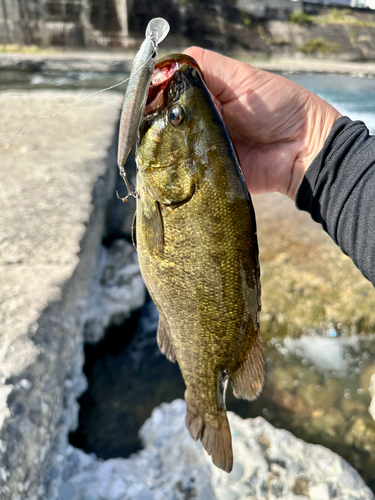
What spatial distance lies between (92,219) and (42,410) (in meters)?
2.01

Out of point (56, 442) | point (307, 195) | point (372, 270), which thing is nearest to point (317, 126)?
point (307, 195)

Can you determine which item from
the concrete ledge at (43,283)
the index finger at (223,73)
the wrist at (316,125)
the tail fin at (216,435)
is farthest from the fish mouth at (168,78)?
the concrete ledge at (43,283)

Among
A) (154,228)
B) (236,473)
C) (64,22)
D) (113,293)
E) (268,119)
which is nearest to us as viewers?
(154,228)

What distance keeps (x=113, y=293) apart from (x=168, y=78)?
98.6 inches

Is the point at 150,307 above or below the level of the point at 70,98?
below

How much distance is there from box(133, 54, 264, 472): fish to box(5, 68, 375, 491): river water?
176 cm

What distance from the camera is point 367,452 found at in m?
2.83

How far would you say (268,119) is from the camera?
1991 millimetres

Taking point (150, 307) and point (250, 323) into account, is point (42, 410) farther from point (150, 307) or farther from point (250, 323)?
point (150, 307)

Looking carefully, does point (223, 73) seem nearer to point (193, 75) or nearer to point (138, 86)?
point (193, 75)

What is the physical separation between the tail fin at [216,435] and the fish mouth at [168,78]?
1.33 meters

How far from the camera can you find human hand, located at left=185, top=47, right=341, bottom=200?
1.81 m

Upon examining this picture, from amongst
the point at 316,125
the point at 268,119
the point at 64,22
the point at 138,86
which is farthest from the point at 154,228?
the point at 64,22

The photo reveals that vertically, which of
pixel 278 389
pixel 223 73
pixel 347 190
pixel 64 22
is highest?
pixel 64 22
